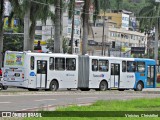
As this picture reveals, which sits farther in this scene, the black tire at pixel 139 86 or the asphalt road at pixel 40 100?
the black tire at pixel 139 86

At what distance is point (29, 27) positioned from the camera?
4788 cm

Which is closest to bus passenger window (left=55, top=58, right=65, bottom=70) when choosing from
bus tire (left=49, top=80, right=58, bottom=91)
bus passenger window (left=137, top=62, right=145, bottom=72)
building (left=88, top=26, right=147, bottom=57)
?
bus tire (left=49, top=80, right=58, bottom=91)

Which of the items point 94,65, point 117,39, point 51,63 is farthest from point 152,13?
point 117,39

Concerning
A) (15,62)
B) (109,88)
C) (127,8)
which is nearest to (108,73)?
(109,88)

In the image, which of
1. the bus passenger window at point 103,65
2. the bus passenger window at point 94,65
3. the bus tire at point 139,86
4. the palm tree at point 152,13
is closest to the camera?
the bus passenger window at point 94,65

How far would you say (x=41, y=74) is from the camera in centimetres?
3419

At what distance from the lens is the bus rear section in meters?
33.5

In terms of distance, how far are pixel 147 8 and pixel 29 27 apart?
29837mm

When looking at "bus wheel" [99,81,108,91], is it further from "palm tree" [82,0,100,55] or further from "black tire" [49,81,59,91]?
"palm tree" [82,0,100,55]

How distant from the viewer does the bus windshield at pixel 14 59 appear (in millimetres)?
33438

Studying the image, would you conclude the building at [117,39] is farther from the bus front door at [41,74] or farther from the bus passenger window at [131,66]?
the bus front door at [41,74]

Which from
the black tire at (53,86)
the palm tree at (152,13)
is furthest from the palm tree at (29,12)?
the palm tree at (152,13)

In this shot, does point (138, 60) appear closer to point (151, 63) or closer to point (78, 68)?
point (151, 63)

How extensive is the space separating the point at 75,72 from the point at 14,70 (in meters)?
5.22
